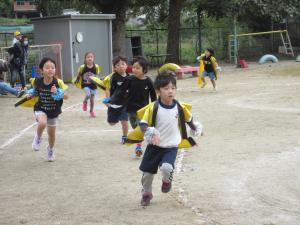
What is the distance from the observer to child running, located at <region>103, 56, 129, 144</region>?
9.50 m

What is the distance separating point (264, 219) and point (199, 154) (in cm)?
336

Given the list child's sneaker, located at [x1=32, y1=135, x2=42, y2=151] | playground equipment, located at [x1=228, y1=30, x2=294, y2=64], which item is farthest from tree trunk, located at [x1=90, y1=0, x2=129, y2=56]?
child's sneaker, located at [x1=32, y1=135, x2=42, y2=151]

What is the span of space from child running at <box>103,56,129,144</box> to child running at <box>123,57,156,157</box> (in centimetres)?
32

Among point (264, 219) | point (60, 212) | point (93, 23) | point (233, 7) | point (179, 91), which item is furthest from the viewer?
point (233, 7)

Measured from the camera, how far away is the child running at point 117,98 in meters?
9.50

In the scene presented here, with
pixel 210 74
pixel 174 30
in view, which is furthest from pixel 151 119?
pixel 174 30

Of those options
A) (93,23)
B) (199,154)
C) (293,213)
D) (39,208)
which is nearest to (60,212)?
(39,208)

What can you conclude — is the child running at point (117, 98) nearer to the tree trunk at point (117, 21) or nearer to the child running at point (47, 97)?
the child running at point (47, 97)

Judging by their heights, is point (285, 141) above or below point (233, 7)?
below

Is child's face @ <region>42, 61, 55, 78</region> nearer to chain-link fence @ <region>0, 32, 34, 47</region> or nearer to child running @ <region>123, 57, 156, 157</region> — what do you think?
child running @ <region>123, 57, 156, 157</region>

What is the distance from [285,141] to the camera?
32.0 feet

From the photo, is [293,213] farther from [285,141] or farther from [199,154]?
[285,141]

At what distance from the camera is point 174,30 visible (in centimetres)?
2850

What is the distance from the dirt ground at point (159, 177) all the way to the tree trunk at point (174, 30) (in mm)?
14979
